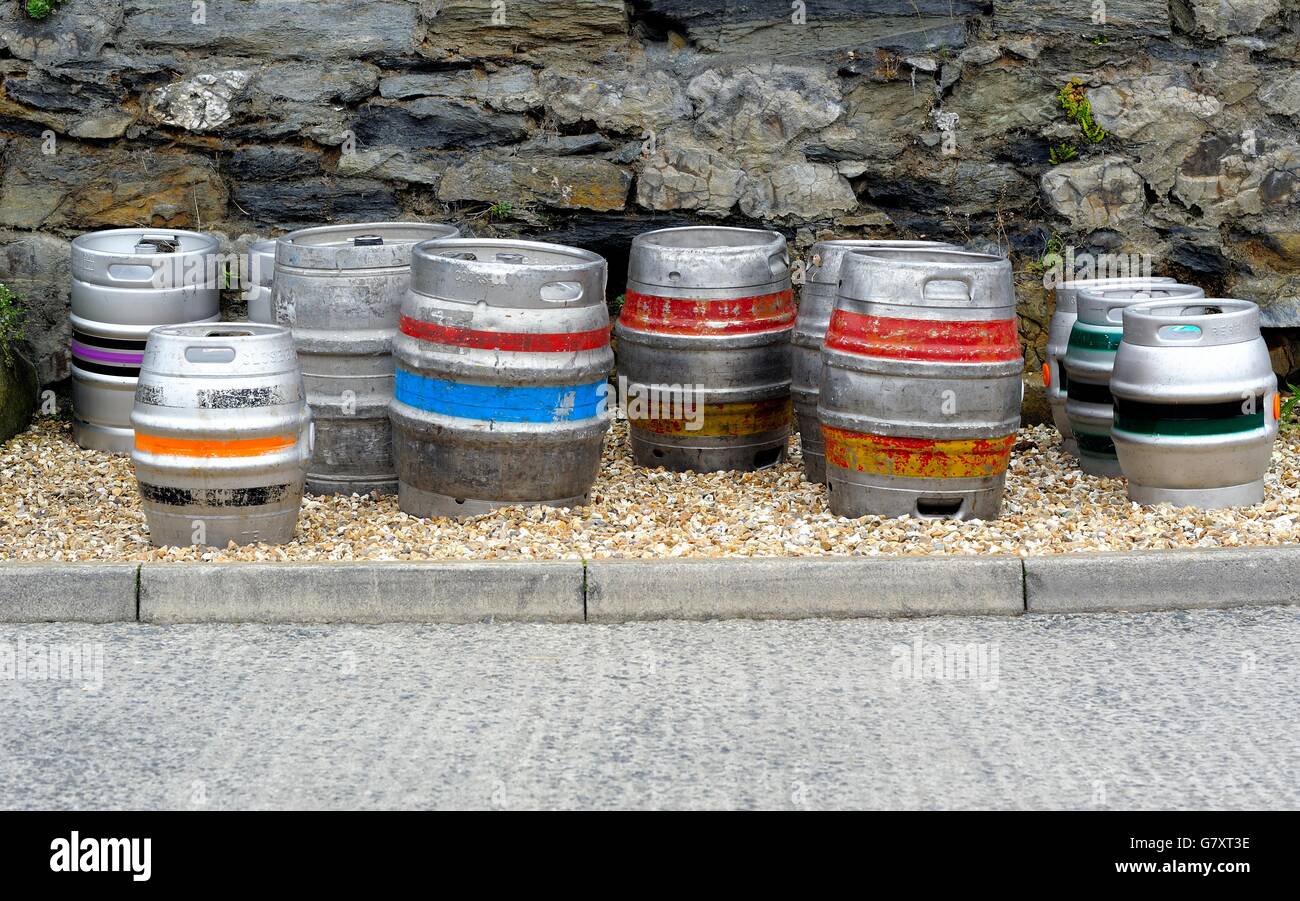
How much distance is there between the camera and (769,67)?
752cm

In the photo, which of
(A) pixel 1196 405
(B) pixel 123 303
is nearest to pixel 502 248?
(B) pixel 123 303

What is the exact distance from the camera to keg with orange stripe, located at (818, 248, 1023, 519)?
18.6 ft

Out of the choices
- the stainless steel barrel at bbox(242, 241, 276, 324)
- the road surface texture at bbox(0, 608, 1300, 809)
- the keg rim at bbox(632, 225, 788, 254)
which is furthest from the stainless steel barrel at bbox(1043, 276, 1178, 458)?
the stainless steel barrel at bbox(242, 241, 276, 324)

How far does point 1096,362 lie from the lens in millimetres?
6402

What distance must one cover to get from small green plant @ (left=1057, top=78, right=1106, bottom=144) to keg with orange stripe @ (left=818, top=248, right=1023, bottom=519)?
1.98 m

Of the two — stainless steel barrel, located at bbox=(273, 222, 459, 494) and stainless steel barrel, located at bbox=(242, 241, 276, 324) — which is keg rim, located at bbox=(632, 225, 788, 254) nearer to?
stainless steel barrel, located at bbox=(273, 222, 459, 494)

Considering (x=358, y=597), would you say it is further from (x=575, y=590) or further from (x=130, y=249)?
(x=130, y=249)

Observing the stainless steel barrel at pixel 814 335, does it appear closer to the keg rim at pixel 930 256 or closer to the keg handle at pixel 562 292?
the keg rim at pixel 930 256

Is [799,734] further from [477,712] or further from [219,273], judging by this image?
[219,273]

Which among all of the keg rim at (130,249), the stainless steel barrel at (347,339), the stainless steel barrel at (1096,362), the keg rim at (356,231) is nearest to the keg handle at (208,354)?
the stainless steel barrel at (347,339)

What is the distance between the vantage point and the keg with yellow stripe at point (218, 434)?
540 centimetres

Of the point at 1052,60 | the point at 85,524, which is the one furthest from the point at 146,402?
the point at 1052,60

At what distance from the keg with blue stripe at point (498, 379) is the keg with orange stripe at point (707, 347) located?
22.7 inches

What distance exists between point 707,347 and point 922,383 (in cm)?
110
